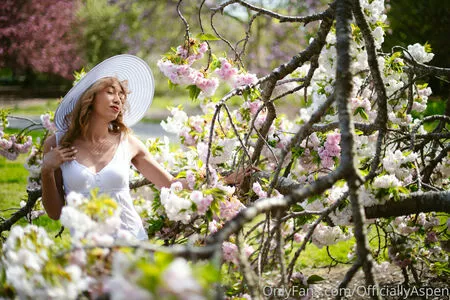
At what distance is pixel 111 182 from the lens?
9.36ft

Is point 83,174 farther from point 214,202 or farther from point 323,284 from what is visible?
point 323,284

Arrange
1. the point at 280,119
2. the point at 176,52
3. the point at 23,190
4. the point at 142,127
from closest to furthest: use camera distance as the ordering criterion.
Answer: the point at 176,52
the point at 280,119
the point at 23,190
the point at 142,127

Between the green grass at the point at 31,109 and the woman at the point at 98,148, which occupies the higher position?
the green grass at the point at 31,109

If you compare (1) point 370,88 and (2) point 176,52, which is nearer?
(2) point 176,52

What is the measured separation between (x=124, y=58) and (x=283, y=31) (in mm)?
10281

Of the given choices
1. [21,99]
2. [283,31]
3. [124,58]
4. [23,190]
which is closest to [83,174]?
[124,58]

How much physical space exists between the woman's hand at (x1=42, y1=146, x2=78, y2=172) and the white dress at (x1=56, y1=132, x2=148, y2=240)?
0.15 ft

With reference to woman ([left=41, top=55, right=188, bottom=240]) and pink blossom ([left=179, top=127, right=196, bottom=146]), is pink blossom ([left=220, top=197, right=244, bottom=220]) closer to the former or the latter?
woman ([left=41, top=55, right=188, bottom=240])

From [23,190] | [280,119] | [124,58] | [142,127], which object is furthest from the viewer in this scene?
[142,127]

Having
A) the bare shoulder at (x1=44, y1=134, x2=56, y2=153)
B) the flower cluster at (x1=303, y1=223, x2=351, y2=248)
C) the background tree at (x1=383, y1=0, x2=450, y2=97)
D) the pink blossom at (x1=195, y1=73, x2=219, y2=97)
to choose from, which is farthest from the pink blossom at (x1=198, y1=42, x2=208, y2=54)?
the background tree at (x1=383, y1=0, x2=450, y2=97)

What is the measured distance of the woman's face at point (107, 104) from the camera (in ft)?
9.68

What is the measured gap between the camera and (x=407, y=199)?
2.44 m

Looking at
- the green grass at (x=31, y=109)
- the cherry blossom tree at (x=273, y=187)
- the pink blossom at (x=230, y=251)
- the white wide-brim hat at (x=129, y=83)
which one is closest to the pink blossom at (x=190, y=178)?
the cherry blossom tree at (x=273, y=187)

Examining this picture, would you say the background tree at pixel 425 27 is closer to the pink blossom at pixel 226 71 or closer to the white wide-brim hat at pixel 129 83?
the white wide-brim hat at pixel 129 83
